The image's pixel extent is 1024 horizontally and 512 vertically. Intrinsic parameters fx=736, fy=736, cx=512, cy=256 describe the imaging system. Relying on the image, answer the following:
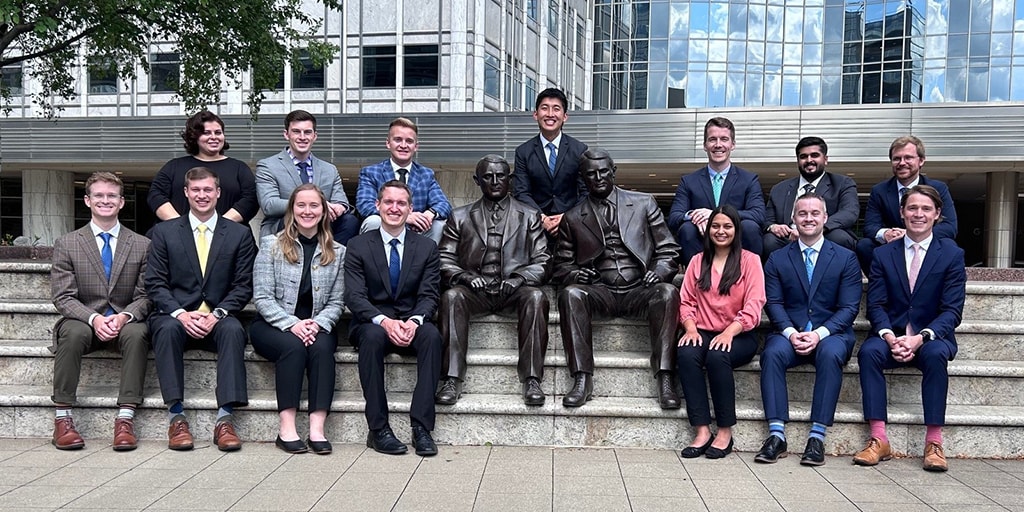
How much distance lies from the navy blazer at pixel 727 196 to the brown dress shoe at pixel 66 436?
4.79m

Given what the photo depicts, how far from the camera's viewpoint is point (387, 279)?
17.7 feet

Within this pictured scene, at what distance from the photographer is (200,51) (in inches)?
438

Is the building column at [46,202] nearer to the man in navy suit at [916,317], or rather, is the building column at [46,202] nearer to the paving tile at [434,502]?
the paving tile at [434,502]

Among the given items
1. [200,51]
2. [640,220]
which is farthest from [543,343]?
[200,51]

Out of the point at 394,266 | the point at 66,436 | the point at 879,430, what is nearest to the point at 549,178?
the point at 394,266

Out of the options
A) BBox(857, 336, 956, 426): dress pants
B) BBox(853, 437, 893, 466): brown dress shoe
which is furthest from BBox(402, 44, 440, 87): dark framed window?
BBox(853, 437, 893, 466): brown dress shoe

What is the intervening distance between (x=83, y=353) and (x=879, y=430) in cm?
553

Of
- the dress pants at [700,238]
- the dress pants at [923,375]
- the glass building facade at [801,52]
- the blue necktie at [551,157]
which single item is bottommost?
the dress pants at [923,375]

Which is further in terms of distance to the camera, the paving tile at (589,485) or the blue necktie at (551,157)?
the blue necktie at (551,157)

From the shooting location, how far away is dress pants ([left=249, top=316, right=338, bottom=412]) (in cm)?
502

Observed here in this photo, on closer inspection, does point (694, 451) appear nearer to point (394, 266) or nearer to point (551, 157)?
point (394, 266)

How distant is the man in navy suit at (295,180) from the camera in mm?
6160

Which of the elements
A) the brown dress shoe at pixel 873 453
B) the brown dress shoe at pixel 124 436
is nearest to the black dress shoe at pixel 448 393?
the brown dress shoe at pixel 124 436

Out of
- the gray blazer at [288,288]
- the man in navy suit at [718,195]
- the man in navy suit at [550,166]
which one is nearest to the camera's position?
the gray blazer at [288,288]
